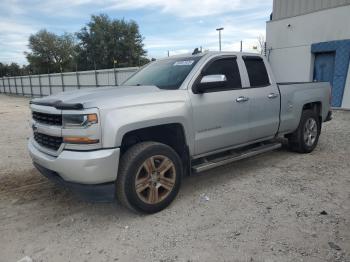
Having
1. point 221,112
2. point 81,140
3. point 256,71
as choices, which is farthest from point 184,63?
point 81,140

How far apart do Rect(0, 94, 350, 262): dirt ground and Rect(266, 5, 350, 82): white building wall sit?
8619mm

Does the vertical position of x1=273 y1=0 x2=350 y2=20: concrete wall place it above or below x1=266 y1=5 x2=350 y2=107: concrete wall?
above

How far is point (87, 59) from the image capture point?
50.1m

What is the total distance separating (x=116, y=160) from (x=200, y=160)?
156 cm

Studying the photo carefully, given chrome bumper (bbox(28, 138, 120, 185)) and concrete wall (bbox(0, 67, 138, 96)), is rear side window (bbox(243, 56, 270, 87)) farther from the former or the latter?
concrete wall (bbox(0, 67, 138, 96))

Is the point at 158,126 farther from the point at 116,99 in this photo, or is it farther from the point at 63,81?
the point at 63,81

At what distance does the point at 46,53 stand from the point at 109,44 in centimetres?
2567

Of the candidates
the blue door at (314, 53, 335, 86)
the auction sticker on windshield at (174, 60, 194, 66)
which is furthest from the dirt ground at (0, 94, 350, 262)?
the blue door at (314, 53, 335, 86)

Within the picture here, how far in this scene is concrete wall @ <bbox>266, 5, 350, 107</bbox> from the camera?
39.4 ft

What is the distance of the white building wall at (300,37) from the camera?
39.5 ft

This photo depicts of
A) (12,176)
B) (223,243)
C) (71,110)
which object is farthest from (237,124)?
(12,176)

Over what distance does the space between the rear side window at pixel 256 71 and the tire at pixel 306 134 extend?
53.3 inches

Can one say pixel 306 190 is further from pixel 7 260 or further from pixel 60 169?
pixel 7 260

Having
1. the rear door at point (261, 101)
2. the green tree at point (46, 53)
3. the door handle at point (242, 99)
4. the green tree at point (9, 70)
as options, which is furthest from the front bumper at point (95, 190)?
the green tree at point (9, 70)
